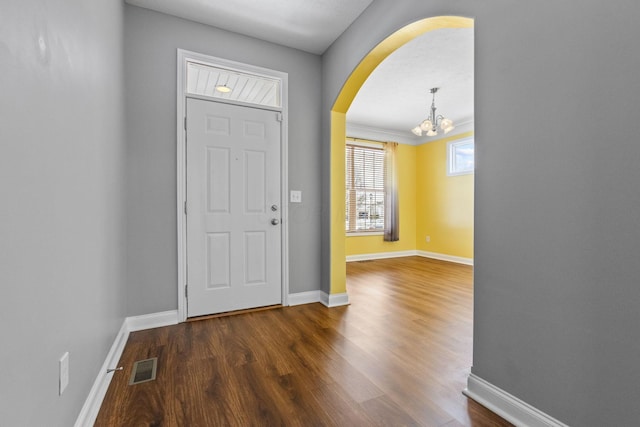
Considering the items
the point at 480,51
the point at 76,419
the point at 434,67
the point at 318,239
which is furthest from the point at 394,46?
the point at 76,419

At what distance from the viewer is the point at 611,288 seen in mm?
1086

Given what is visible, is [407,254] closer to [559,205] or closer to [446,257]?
[446,257]

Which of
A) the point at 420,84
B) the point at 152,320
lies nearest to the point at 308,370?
the point at 152,320

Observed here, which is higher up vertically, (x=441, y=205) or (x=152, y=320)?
(x=441, y=205)

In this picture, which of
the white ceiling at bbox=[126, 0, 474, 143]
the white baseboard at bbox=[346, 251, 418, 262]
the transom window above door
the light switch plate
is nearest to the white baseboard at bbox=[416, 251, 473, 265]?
the white baseboard at bbox=[346, 251, 418, 262]

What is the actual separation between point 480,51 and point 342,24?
64.7 inches

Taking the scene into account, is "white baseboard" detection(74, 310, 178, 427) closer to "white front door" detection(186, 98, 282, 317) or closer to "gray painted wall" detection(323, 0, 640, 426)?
"white front door" detection(186, 98, 282, 317)

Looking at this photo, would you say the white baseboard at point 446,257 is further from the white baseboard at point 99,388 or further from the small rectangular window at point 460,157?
the white baseboard at point 99,388

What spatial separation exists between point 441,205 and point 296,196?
4.14 m

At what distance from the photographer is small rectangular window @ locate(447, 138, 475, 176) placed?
561 cm

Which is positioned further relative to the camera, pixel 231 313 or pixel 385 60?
pixel 385 60

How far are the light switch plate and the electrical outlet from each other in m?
2.25

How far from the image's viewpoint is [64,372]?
42.6 inches

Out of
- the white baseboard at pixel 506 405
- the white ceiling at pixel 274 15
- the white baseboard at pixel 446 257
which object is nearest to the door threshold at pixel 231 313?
the white baseboard at pixel 506 405
